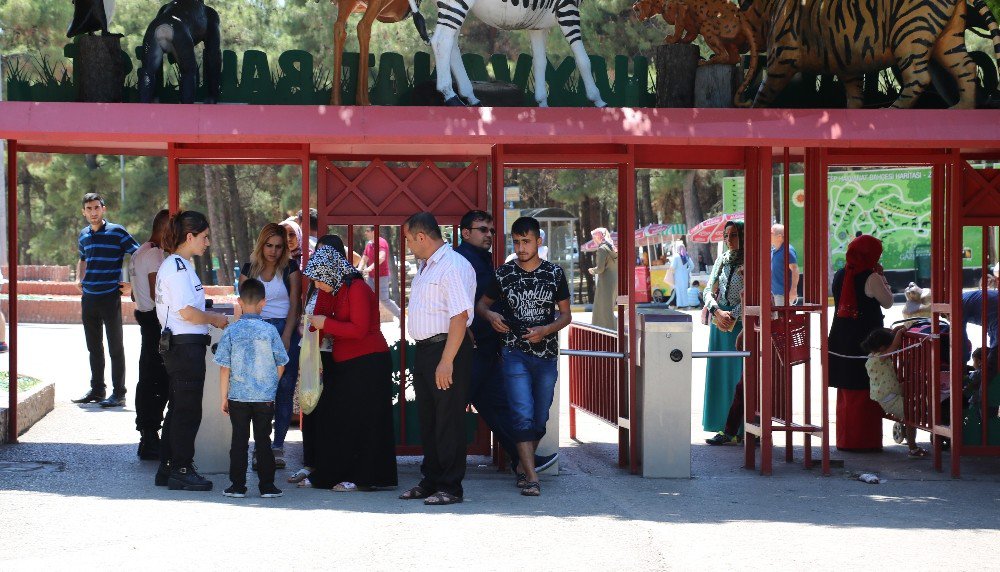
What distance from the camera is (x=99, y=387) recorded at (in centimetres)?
1168

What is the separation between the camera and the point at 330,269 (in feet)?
24.4

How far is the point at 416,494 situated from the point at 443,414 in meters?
0.54

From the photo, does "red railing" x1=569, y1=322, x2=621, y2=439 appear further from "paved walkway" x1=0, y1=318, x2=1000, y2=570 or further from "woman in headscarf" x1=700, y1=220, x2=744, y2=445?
"woman in headscarf" x1=700, y1=220, x2=744, y2=445

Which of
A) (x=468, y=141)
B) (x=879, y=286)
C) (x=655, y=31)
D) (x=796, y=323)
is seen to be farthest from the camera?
(x=655, y=31)

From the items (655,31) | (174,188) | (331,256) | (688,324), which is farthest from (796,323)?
(655,31)

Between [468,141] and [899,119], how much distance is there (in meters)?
2.76

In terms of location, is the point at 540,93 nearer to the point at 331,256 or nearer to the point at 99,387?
the point at 331,256

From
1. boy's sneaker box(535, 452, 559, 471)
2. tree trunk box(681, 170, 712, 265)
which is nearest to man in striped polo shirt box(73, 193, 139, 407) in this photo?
boy's sneaker box(535, 452, 559, 471)

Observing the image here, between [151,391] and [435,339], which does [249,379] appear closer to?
[435,339]

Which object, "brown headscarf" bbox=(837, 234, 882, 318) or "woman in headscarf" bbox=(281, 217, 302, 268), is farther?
"brown headscarf" bbox=(837, 234, 882, 318)

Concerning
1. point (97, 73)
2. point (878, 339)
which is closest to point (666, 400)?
point (878, 339)

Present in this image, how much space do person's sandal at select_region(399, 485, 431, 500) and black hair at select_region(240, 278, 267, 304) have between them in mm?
1409

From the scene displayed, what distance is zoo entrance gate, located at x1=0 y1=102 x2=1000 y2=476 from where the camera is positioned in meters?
7.97

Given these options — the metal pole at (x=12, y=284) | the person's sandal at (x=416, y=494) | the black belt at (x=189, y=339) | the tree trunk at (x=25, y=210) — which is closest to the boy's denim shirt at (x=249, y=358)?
the black belt at (x=189, y=339)
